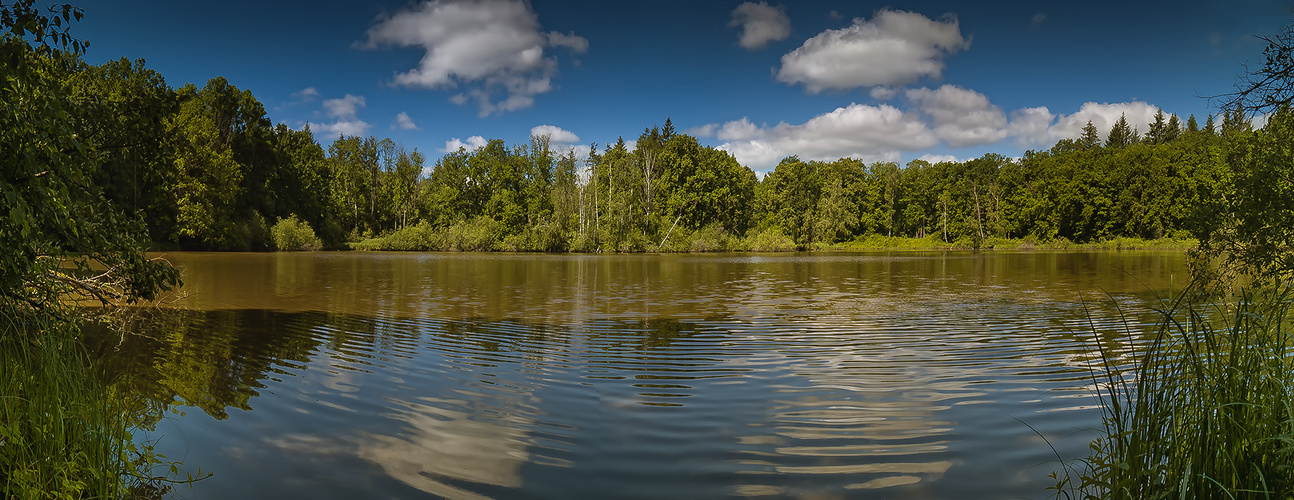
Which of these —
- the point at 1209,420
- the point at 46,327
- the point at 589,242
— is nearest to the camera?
the point at 1209,420

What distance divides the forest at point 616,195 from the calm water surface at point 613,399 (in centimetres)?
4453

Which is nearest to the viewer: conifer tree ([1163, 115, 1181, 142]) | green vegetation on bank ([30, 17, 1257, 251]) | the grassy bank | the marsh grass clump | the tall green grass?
the marsh grass clump

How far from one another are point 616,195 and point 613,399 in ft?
218

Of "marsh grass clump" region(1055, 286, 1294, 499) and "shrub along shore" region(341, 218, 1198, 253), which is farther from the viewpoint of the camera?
"shrub along shore" region(341, 218, 1198, 253)

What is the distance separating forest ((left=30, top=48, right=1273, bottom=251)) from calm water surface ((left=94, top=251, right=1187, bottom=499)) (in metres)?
44.5

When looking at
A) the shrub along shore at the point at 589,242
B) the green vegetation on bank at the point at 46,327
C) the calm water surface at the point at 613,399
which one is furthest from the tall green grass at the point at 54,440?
the shrub along shore at the point at 589,242

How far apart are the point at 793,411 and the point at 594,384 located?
2.69 meters

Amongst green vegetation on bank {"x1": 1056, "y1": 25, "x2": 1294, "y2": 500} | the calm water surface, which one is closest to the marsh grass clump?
green vegetation on bank {"x1": 1056, "y1": 25, "x2": 1294, "y2": 500}

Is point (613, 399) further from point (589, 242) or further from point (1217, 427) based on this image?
point (589, 242)

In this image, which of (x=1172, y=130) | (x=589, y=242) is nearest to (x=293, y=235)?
(x=589, y=242)

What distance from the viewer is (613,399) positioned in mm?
8031

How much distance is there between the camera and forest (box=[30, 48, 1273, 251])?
5416cm

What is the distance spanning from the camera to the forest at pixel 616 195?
178ft

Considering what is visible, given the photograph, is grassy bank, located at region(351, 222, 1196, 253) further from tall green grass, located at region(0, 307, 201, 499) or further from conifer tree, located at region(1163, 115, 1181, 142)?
tall green grass, located at region(0, 307, 201, 499)
